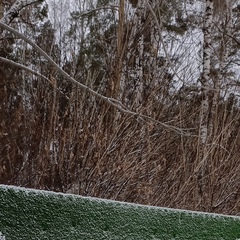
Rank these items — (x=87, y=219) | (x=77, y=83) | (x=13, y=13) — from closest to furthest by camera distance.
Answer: (x=87, y=219) → (x=77, y=83) → (x=13, y=13)

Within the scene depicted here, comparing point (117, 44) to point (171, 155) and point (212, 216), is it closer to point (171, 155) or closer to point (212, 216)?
point (171, 155)

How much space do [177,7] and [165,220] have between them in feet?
29.4

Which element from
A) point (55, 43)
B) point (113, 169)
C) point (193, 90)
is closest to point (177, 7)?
point (193, 90)

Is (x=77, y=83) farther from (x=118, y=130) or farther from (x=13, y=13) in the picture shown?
(x=13, y=13)

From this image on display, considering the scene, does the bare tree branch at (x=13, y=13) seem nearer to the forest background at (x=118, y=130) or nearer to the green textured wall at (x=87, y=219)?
the forest background at (x=118, y=130)

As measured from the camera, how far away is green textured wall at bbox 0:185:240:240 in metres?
2.04

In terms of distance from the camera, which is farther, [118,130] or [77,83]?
[118,130]

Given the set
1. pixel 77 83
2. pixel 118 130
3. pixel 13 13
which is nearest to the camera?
pixel 77 83

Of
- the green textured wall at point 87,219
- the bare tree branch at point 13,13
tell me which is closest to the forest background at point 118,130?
the bare tree branch at point 13,13

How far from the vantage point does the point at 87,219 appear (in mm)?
2314

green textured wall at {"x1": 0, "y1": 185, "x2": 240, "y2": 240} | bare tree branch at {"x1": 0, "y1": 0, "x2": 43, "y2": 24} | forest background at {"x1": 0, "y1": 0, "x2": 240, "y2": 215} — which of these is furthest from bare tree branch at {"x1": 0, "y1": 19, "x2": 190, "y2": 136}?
green textured wall at {"x1": 0, "y1": 185, "x2": 240, "y2": 240}

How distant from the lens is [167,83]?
4.23 m

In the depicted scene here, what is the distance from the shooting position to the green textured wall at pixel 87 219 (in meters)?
2.04

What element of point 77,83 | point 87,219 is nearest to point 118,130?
point 77,83
